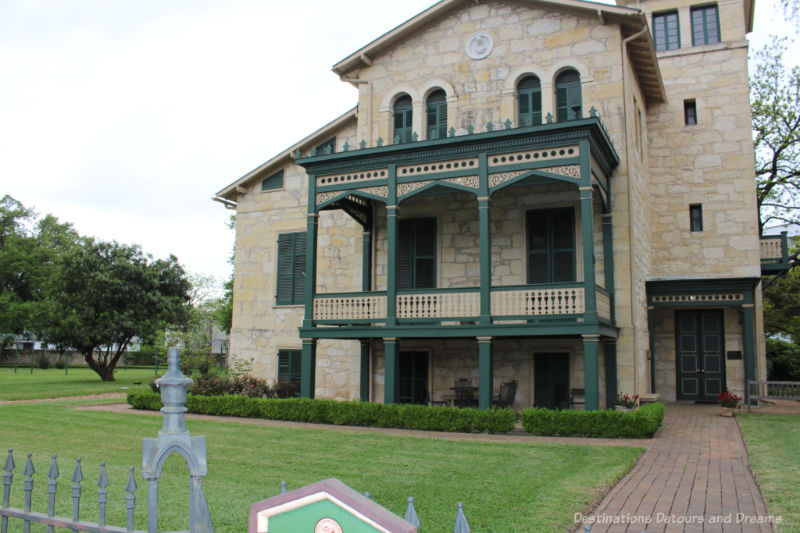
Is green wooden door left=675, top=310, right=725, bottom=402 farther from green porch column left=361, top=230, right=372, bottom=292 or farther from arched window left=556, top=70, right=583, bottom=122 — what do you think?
green porch column left=361, top=230, right=372, bottom=292

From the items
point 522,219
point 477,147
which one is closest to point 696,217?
point 522,219

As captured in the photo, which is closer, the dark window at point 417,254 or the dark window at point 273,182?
the dark window at point 417,254

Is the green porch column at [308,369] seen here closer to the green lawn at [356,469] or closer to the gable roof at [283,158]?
the green lawn at [356,469]

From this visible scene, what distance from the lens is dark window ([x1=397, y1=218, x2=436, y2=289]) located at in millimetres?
18203

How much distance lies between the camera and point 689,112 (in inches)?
862

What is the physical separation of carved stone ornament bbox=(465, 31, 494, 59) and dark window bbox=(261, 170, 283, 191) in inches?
308

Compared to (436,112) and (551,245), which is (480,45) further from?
(551,245)

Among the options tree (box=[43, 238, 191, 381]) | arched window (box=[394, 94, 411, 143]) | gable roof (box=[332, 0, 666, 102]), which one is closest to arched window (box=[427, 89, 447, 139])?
arched window (box=[394, 94, 411, 143])

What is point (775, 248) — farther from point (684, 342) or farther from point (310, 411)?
point (310, 411)

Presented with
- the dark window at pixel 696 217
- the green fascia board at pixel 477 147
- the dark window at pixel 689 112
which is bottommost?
the dark window at pixel 696 217

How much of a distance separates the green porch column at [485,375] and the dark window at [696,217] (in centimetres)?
1048

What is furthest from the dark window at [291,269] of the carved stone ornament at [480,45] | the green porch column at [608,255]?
the green porch column at [608,255]

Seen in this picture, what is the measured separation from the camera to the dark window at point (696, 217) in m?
21.1

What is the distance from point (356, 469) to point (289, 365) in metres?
12.1
